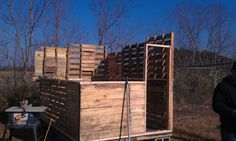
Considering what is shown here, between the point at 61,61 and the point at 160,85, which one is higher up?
the point at 61,61

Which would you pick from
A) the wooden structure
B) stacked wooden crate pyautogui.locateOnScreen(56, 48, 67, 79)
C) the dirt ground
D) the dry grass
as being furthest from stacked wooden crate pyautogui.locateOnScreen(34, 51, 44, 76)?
the dry grass

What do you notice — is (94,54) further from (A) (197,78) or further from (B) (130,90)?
(A) (197,78)

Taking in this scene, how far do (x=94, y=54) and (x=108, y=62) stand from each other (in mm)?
602

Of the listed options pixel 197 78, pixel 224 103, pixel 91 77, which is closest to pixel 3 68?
pixel 91 77

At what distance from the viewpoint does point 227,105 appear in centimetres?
303

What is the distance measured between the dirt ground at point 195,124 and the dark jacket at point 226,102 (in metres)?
3.70

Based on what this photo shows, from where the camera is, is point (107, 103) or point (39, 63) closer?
point (107, 103)

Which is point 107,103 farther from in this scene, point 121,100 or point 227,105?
point 227,105

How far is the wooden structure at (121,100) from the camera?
4842 mm

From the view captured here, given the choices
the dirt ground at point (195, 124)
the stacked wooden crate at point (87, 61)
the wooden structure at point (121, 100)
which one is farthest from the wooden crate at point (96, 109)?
the stacked wooden crate at point (87, 61)

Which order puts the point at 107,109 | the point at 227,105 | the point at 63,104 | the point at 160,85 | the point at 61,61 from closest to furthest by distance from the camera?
the point at 227,105 → the point at 107,109 → the point at 63,104 → the point at 160,85 → the point at 61,61

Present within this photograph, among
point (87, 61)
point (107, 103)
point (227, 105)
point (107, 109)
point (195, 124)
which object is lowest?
point (195, 124)

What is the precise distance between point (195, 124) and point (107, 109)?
408 centimetres

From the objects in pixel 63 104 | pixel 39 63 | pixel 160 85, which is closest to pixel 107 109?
pixel 63 104
